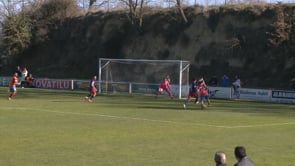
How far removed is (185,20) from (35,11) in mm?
24067

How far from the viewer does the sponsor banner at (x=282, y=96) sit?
44469mm

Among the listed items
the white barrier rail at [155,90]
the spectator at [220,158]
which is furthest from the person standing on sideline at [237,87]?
the spectator at [220,158]

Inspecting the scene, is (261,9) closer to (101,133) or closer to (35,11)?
(35,11)

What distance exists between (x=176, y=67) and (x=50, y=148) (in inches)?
1517

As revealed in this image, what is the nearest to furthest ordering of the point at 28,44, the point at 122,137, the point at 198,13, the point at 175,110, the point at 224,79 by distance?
the point at 122,137 < the point at 175,110 < the point at 224,79 < the point at 198,13 < the point at 28,44

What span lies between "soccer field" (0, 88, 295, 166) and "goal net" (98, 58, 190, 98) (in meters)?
18.4

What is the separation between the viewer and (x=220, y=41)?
197 ft

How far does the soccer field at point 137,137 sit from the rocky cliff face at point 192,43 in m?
23.7

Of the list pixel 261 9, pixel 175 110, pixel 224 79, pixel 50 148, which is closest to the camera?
pixel 50 148

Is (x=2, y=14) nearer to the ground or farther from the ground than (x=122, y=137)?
farther from the ground

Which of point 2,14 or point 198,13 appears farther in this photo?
point 2,14

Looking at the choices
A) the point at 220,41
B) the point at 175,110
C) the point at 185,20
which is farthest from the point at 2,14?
the point at 175,110

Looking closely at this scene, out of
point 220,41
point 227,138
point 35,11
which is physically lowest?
point 227,138

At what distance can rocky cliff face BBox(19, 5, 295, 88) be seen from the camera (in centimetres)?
5416
